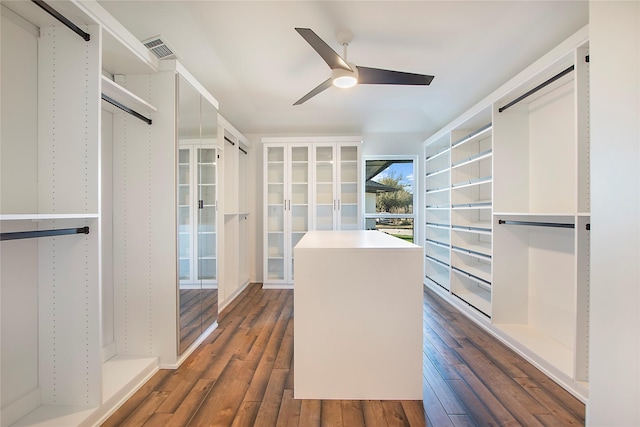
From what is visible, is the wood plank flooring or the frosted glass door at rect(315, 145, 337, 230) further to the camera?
the frosted glass door at rect(315, 145, 337, 230)

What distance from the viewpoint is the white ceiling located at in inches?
76.2

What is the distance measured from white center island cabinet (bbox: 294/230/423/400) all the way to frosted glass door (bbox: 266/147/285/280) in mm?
2619

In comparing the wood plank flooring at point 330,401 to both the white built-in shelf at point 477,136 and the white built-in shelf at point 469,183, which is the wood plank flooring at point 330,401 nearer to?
the white built-in shelf at point 469,183

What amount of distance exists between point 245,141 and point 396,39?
263 centimetres

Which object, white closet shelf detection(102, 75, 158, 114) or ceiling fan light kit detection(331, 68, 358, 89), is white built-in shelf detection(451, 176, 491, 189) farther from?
white closet shelf detection(102, 75, 158, 114)

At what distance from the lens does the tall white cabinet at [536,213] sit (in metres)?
1.70

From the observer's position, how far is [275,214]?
428cm

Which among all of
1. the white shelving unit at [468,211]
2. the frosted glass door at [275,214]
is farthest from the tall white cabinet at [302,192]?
the white shelving unit at [468,211]

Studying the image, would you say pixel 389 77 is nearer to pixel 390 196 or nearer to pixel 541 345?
pixel 541 345

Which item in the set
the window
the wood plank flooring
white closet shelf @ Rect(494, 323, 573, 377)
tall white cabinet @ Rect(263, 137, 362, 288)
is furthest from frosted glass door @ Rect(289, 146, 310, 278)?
white closet shelf @ Rect(494, 323, 573, 377)

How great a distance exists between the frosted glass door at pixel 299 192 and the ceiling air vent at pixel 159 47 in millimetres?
2256

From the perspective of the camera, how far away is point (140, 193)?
1.98 meters


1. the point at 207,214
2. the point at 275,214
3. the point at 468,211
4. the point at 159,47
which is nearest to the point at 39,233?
the point at 207,214

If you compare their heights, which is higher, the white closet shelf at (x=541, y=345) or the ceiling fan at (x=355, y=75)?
the ceiling fan at (x=355, y=75)
